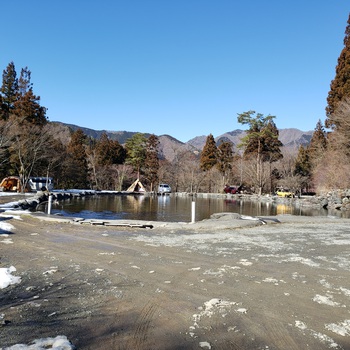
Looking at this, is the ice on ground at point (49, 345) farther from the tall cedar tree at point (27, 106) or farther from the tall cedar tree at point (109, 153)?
the tall cedar tree at point (109, 153)

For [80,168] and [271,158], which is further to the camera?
[271,158]

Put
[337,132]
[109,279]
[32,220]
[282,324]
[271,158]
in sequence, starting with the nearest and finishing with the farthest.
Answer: [282,324]
[109,279]
[32,220]
[337,132]
[271,158]

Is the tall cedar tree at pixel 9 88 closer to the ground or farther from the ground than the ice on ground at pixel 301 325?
farther from the ground

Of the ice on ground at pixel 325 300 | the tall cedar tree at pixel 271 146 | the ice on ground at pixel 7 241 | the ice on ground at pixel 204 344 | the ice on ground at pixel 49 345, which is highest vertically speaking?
the tall cedar tree at pixel 271 146

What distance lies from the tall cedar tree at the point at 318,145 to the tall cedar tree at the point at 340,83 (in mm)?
11376

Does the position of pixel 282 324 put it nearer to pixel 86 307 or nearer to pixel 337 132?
pixel 86 307

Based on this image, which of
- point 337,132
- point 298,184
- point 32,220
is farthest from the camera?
point 298,184

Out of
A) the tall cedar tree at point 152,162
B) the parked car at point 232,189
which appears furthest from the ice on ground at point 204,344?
the tall cedar tree at point 152,162

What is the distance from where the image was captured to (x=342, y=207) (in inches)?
852

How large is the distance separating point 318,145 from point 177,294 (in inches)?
1580

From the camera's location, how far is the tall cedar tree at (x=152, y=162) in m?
43.8

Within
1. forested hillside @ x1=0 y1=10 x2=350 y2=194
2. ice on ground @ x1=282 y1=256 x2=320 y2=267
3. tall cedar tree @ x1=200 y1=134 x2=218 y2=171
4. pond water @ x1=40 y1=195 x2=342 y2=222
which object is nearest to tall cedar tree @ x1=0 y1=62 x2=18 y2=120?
forested hillside @ x1=0 y1=10 x2=350 y2=194

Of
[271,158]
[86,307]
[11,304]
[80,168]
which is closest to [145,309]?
[86,307]

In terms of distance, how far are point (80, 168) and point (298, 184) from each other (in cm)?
2721
